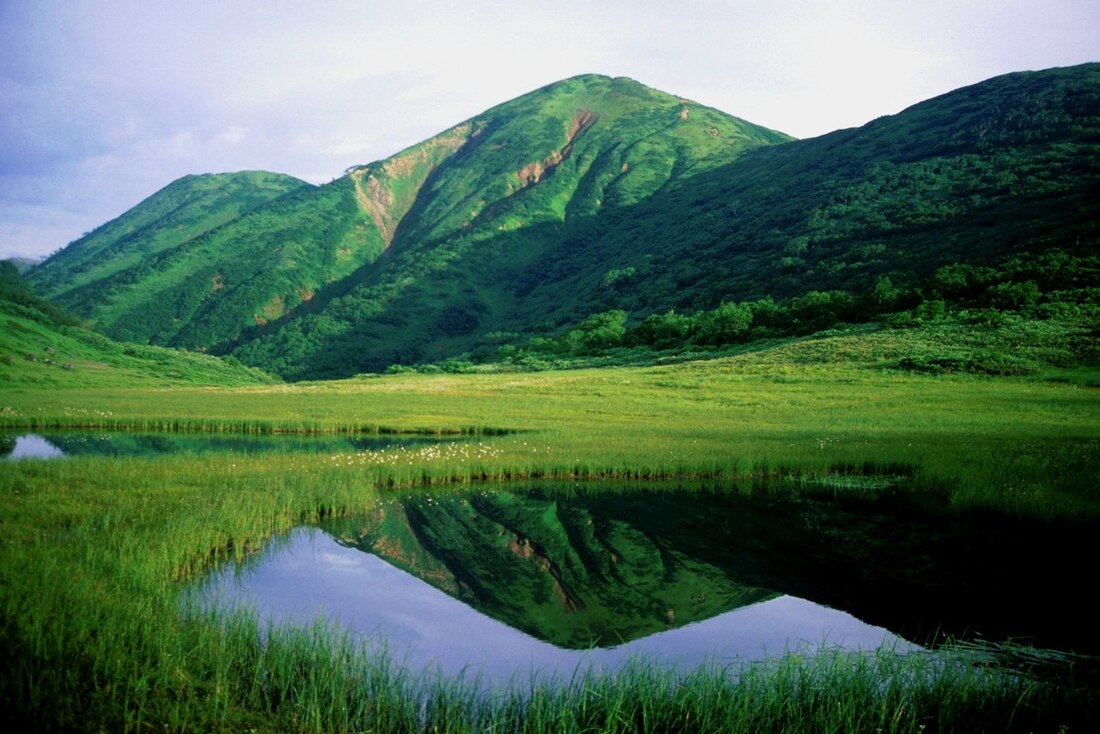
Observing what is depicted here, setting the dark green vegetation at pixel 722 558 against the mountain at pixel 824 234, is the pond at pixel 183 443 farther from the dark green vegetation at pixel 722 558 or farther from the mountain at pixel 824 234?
the mountain at pixel 824 234

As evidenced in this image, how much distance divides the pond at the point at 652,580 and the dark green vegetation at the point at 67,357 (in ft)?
188

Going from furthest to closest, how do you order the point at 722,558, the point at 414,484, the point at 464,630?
the point at 414,484 < the point at 722,558 < the point at 464,630

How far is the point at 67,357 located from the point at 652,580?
8029 centimetres

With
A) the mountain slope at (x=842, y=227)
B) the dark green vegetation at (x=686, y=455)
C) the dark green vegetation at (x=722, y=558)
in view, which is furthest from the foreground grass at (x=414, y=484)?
the mountain slope at (x=842, y=227)

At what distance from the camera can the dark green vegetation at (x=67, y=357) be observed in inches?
2630

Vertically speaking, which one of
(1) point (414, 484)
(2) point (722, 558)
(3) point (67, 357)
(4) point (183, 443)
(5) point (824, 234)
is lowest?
(2) point (722, 558)

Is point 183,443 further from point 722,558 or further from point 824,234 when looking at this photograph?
point 824,234

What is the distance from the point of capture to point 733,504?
24.4 metres

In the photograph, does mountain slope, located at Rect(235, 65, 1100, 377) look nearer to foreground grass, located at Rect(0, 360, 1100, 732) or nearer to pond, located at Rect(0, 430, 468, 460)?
foreground grass, located at Rect(0, 360, 1100, 732)

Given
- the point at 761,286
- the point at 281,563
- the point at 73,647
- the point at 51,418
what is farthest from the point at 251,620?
the point at 761,286

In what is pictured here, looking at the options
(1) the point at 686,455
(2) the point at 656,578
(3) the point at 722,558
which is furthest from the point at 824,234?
(2) the point at 656,578

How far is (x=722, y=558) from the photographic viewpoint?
18.3m

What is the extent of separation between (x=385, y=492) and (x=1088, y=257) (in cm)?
8233

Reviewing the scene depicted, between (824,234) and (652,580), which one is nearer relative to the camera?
(652,580)
